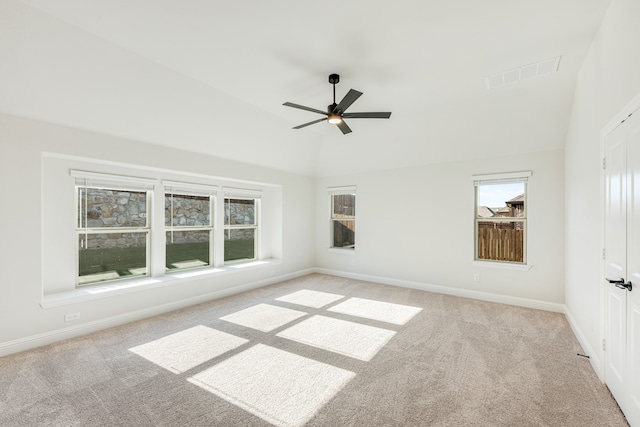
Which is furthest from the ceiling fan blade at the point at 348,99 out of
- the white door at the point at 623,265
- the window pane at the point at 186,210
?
the window pane at the point at 186,210

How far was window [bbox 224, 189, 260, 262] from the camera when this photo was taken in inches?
219

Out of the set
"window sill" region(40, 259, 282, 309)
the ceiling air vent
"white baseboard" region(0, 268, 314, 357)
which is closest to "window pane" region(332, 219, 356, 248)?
"window sill" region(40, 259, 282, 309)

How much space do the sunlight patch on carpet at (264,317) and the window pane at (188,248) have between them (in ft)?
4.93

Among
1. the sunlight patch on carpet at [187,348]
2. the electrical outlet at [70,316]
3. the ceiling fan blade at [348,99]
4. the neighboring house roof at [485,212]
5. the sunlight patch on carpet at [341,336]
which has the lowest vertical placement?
the sunlight patch on carpet at [341,336]

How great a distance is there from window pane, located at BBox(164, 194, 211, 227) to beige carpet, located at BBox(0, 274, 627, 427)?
156cm

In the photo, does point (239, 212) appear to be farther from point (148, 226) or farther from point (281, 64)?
point (281, 64)

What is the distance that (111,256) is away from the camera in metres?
4.06

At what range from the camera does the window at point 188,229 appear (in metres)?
4.61

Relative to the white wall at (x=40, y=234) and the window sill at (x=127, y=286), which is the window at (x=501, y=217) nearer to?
the window sill at (x=127, y=286)

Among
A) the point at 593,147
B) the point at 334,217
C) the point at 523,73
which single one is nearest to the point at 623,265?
the point at 593,147

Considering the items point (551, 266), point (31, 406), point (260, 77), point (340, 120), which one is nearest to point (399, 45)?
point (340, 120)

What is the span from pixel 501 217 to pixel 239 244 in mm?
5010

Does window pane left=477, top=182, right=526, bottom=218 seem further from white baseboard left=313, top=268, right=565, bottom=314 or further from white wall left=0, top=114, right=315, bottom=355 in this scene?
white wall left=0, top=114, right=315, bottom=355

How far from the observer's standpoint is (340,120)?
3.39 metres
